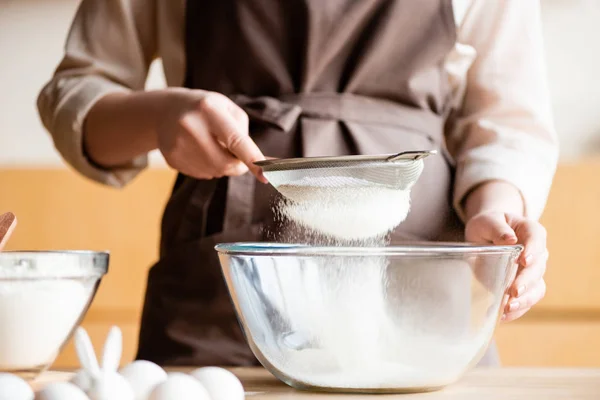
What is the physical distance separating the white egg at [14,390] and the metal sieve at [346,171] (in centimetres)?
23

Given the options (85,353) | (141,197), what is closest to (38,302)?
(85,353)

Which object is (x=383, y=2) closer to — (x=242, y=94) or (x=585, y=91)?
(x=242, y=94)

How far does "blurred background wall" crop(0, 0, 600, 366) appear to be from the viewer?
1.67 metres

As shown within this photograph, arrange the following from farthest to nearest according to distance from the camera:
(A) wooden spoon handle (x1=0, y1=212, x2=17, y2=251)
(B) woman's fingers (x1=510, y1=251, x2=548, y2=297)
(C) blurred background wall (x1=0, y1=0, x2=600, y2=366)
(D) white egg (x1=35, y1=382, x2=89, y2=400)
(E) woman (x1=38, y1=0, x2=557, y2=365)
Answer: (C) blurred background wall (x1=0, y1=0, x2=600, y2=366) < (E) woman (x1=38, y1=0, x2=557, y2=365) < (B) woman's fingers (x1=510, y1=251, x2=548, y2=297) < (A) wooden spoon handle (x1=0, y1=212, x2=17, y2=251) < (D) white egg (x1=35, y1=382, x2=89, y2=400)

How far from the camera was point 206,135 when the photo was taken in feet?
2.11

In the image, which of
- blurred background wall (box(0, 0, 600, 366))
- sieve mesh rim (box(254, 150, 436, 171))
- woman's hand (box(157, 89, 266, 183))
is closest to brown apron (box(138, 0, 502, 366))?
woman's hand (box(157, 89, 266, 183))

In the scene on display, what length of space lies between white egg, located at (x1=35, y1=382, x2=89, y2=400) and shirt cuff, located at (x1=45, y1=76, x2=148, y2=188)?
1.63 feet

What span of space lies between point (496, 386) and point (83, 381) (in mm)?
249

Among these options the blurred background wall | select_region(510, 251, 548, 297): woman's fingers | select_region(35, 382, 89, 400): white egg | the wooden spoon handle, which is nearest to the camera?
select_region(35, 382, 89, 400): white egg

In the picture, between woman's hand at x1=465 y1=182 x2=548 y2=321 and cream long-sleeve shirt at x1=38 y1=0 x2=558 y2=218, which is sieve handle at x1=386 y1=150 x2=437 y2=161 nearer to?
woman's hand at x1=465 y1=182 x2=548 y2=321

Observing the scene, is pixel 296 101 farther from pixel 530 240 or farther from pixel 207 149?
pixel 530 240

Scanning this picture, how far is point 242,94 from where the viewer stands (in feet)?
2.76

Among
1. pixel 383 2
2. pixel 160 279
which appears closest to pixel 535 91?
pixel 383 2

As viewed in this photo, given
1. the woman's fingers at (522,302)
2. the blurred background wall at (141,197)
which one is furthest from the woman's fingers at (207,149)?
the blurred background wall at (141,197)
